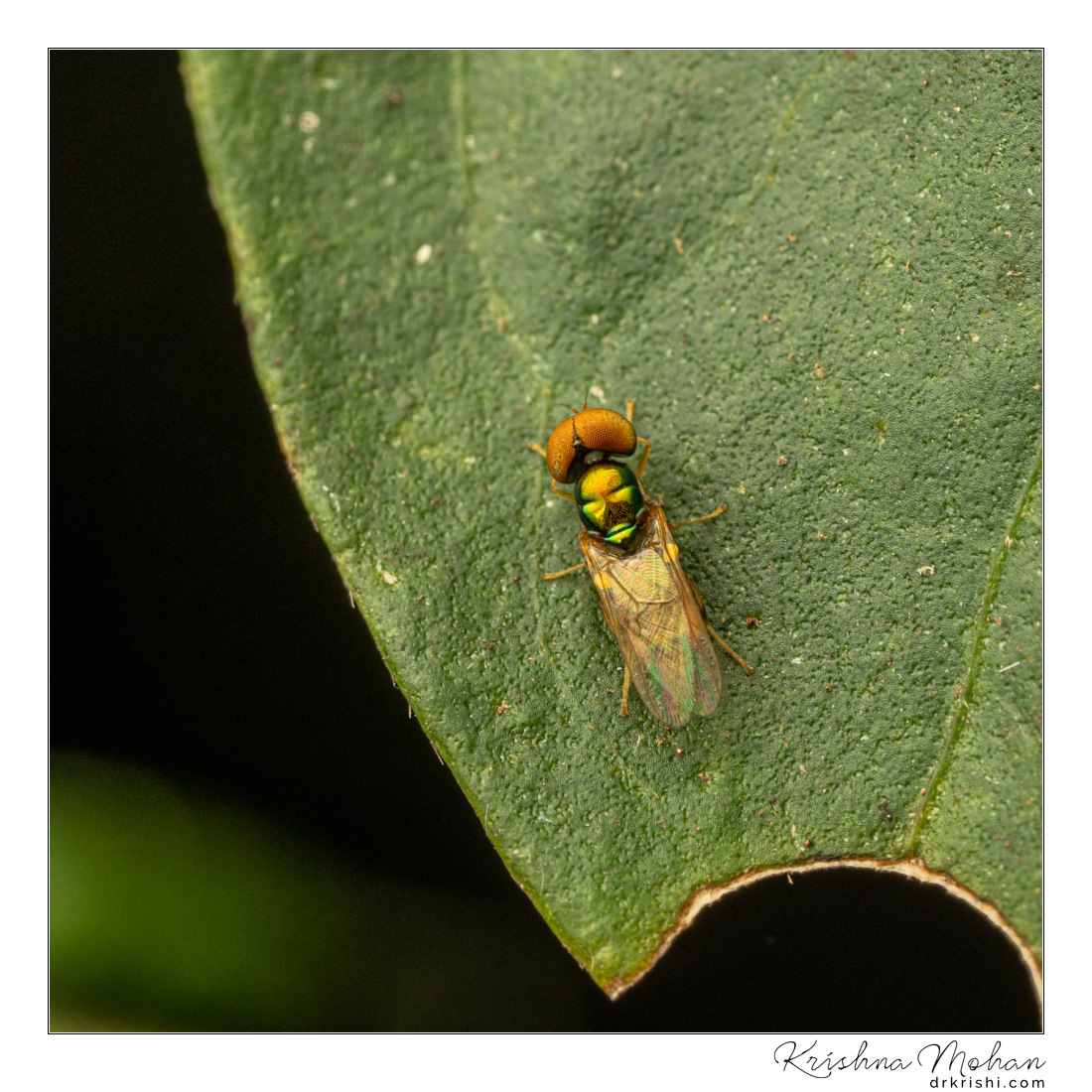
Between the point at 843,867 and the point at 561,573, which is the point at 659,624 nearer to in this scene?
the point at 561,573

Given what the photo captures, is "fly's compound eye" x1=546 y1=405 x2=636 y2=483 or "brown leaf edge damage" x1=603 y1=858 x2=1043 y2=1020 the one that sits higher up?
"fly's compound eye" x1=546 y1=405 x2=636 y2=483

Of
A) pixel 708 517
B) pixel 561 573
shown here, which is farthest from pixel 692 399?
pixel 561 573

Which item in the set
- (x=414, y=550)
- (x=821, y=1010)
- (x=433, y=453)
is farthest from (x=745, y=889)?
(x=433, y=453)

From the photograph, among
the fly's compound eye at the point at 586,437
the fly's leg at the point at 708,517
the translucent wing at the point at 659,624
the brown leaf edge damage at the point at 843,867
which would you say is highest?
the fly's compound eye at the point at 586,437

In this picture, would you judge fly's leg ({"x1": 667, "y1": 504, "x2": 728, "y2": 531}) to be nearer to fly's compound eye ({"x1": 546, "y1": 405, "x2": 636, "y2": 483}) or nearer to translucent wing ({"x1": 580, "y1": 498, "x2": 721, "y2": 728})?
translucent wing ({"x1": 580, "y1": 498, "x2": 721, "y2": 728})

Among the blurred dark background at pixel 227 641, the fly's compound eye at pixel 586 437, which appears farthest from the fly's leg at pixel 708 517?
the blurred dark background at pixel 227 641

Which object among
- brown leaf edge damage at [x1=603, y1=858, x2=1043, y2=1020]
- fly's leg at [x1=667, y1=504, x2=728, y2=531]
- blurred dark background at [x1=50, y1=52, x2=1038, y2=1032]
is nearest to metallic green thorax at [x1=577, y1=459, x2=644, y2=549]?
fly's leg at [x1=667, y1=504, x2=728, y2=531]

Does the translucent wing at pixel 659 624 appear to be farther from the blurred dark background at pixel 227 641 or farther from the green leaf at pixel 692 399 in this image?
the blurred dark background at pixel 227 641

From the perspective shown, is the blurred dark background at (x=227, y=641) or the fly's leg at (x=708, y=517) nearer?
the fly's leg at (x=708, y=517)
